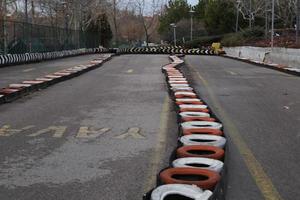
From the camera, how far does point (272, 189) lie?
235 inches

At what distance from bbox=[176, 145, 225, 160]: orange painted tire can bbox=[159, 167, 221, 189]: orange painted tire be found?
81cm

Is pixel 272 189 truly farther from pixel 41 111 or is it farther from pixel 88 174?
pixel 41 111

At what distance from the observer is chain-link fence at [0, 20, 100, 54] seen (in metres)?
34.5

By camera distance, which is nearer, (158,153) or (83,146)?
(158,153)

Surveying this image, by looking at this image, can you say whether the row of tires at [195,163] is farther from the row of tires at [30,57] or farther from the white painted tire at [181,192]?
the row of tires at [30,57]

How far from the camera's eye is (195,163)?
6227mm

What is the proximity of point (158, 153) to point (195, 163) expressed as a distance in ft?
5.10

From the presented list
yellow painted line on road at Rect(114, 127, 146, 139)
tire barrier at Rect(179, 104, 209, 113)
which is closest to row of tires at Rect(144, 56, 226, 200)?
tire barrier at Rect(179, 104, 209, 113)

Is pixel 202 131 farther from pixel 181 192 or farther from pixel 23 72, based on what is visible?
pixel 23 72

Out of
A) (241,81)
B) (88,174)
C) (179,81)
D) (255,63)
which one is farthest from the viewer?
(255,63)

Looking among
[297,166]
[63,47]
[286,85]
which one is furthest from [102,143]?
[63,47]

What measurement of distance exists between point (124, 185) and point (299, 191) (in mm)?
1931

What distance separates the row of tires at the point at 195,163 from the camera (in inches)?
194

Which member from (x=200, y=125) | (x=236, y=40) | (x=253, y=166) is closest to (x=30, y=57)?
(x=200, y=125)
